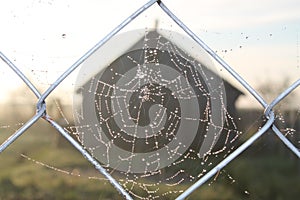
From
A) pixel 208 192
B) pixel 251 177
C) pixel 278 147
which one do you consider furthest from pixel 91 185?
pixel 278 147

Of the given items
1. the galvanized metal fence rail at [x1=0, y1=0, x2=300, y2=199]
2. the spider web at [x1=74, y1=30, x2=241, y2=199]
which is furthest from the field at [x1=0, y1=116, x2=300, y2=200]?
the galvanized metal fence rail at [x1=0, y1=0, x2=300, y2=199]

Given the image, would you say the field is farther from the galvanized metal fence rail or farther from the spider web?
the galvanized metal fence rail

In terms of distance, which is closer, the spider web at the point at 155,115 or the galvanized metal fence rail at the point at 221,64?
the galvanized metal fence rail at the point at 221,64

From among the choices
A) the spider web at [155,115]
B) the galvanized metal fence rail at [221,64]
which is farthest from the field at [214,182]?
the galvanized metal fence rail at [221,64]

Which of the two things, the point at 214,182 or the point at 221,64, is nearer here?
the point at 221,64

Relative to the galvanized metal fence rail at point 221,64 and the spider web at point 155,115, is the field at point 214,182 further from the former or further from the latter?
the galvanized metal fence rail at point 221,64

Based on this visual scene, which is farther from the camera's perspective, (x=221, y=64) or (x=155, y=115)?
(x=155, y=115)

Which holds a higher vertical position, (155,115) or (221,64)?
(221,64)

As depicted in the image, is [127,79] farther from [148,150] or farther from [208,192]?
[208,192]

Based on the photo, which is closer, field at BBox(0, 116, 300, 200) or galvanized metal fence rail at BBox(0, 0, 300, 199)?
galvanized metal fence rail at BBox(0, 0, 300, 199)
